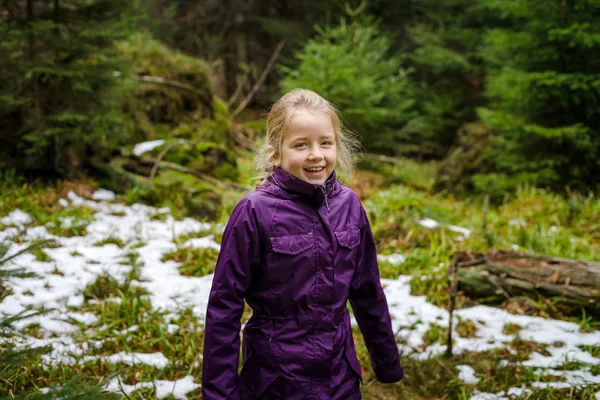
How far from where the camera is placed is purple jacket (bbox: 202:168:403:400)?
1849mm

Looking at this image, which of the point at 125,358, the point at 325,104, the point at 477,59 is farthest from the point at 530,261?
the point at 477,59

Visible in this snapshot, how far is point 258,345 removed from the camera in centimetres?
191

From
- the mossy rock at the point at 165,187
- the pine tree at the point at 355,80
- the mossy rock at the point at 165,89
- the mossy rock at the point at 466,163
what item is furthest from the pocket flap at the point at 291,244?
the mossy rock at the point at 466,163

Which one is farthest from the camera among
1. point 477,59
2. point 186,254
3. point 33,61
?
point 477,59

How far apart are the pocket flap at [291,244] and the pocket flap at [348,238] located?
143mm

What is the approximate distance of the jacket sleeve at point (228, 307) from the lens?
1.83 m

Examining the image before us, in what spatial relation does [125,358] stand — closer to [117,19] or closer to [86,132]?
[86,132]

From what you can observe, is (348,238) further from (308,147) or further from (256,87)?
(256,87)

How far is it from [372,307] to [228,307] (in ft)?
2.53

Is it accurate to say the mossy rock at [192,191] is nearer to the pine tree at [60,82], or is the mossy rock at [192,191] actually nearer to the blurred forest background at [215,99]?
the blurred forest background at [215,99]

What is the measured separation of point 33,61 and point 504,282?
21.4ft

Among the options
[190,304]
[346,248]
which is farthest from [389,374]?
[190,304]

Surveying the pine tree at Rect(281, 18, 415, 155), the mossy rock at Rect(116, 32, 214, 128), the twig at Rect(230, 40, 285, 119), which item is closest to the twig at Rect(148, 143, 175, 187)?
the mossy rock at Rect(116, 32, 214, 128)

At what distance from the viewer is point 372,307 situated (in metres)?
2.24
